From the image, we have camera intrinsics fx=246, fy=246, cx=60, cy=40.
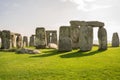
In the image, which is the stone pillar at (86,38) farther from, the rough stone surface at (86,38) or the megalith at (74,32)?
the megalith at (74,32)

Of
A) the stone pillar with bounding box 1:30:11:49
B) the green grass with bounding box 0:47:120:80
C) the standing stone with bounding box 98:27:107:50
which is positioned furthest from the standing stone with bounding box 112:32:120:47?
the green grass with bounding box 0:47:120:80

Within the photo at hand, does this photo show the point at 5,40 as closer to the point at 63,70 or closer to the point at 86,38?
the point at 86,38

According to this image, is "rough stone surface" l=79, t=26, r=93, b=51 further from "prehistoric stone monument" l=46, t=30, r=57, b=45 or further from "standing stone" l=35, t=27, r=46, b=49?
"prehistoric stone monument" l=46, t=30, r=57, b=45

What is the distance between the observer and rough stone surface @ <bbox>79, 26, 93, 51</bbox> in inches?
1091

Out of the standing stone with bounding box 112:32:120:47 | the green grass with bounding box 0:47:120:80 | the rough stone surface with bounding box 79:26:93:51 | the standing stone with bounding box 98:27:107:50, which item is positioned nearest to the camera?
the green grass with bounding box 0:47:120:80

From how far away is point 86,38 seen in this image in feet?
91.7

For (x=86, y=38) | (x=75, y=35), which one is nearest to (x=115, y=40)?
(x=75, y=35)

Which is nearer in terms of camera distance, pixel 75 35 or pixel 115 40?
pixel 75 35

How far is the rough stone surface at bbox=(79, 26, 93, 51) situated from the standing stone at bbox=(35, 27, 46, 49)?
10.6 metres

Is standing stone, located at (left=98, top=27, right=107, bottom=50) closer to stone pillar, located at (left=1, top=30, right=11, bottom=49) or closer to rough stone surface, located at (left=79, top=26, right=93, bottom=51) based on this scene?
rough stone surface, located at (left=79, top=26, right=93, bottom=51)

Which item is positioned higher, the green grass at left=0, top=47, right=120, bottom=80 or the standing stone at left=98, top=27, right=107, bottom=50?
the standing stone at left=98, top=27, right=107, bottom=50

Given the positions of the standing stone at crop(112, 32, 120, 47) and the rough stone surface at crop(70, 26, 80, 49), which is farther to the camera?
the standing stone at crop(112, 32, 120, 47)

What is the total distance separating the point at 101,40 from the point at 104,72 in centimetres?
1263

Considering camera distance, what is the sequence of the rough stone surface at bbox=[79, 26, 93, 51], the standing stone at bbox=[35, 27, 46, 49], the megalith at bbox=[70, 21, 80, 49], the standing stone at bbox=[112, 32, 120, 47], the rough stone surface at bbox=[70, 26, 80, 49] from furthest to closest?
the standing stone at bbox=[35, 27, 46, 49], the standing stone at bbox=[112, 32, 120, 47], the megalith at bbox=[70, 21, 80, 49], the rough stone surface at bbox=[70, 26, 80, 49], the rough stone surface at bbox=[79, 26, 93, 51]
